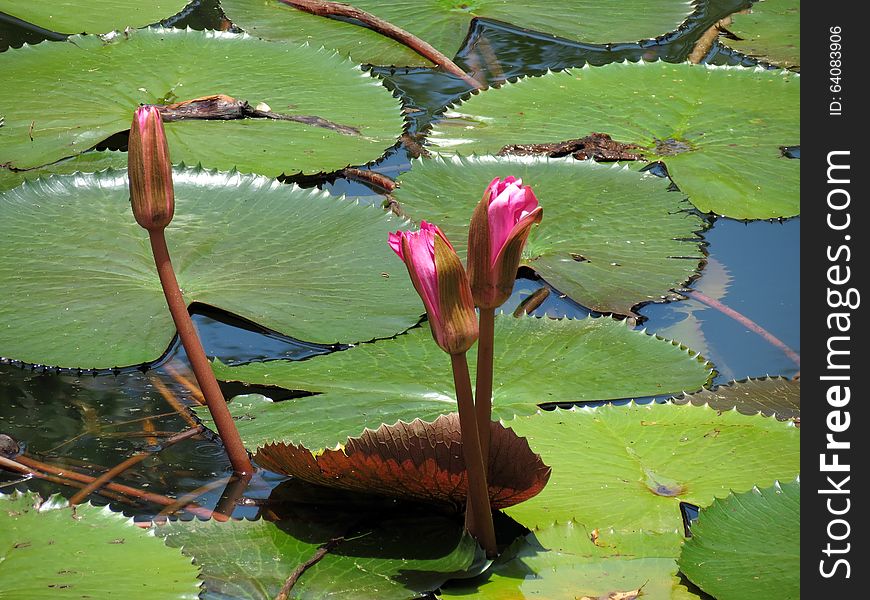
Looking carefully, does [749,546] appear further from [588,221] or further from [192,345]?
[588,221]

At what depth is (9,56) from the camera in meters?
3.03

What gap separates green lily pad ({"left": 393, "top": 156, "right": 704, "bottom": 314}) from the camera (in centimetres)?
224

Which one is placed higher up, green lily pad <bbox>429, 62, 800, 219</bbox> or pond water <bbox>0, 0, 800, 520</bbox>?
green lily pad <bbox>429, 62, 800, 219</bbox>

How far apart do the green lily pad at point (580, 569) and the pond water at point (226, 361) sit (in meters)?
0.41

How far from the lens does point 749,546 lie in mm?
1330

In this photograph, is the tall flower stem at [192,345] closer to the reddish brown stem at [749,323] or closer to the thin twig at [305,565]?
the thin twig at [305,565]

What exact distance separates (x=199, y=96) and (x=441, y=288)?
1.98 metres

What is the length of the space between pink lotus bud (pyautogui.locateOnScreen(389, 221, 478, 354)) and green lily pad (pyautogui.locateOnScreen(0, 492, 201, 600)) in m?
0.46

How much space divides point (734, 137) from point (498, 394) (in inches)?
54.9

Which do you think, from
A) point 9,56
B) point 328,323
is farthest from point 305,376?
point 9,56

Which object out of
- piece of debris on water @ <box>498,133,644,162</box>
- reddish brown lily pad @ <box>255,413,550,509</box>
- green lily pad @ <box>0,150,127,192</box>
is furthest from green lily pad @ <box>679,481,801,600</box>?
green lily pad @ <box>0,150,127,192</box>

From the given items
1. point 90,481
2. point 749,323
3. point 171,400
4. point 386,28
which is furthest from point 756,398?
point 386,28

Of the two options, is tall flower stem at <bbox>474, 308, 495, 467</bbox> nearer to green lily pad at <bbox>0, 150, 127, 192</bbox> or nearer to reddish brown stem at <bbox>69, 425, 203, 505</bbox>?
reddish brown stem at <bbox>69, 425, 203, 505</bbox>

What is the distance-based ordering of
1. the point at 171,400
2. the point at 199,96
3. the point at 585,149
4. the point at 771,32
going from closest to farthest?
the point at 171,400 → the point at 585,149 → the point at 199,96 → the point at 771,32
